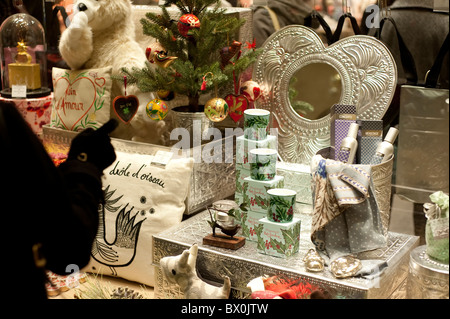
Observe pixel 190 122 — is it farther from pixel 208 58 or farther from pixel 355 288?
pixel 355 288

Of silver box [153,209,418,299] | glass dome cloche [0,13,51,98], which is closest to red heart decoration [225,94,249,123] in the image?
silver box [153,209,418,299]

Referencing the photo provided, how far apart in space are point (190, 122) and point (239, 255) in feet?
2.33

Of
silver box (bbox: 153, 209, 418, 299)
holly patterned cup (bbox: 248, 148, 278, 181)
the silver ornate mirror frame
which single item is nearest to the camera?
silver box (bbox: 153, 209, 418, 299)

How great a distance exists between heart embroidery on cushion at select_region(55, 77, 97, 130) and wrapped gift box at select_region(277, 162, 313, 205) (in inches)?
36.6

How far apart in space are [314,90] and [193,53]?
52 centimetres

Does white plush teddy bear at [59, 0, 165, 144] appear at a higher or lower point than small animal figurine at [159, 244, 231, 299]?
higher

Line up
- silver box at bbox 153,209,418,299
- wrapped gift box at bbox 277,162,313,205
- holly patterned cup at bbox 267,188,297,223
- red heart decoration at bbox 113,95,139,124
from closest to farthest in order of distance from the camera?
silver box at bbox 153,209,418,299
holly patterned cup at bbox 267,188,297,223
wrapped gift box at bbox 277,162,313,205
red heart decoration at bbox 113,95,139,124

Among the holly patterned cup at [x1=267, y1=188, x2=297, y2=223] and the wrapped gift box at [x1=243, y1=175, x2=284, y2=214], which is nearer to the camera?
the holly patterned cup at [x1=267, y1=188, x2=297, y2=223]

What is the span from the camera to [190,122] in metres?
2.39

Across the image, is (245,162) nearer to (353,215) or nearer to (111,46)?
(353,215)

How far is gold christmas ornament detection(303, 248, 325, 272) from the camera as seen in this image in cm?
176

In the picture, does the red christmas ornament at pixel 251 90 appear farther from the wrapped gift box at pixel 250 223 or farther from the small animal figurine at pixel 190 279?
the small animal figurine at pixel 190 279

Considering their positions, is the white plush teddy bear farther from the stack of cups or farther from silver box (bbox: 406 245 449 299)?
silver box (bbox: 406 245 449 299)

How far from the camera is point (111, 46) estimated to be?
2.63 metres
